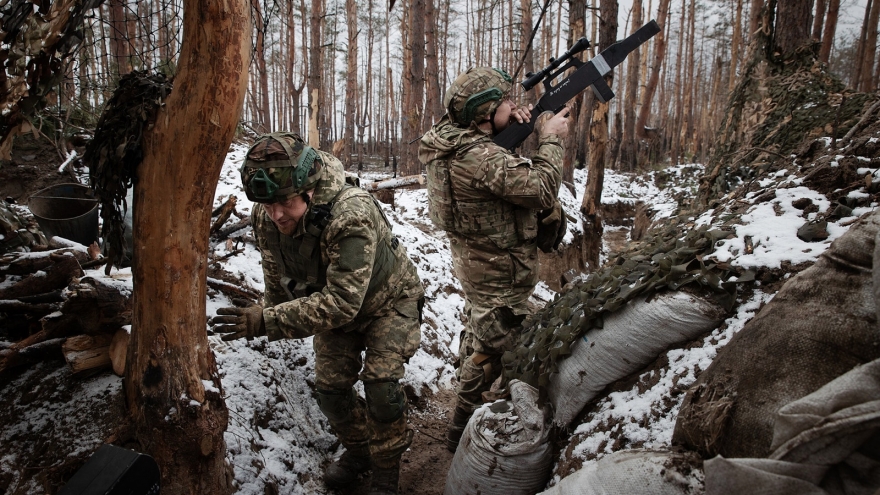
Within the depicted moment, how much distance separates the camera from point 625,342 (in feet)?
6.77

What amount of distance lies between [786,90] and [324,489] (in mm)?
4874

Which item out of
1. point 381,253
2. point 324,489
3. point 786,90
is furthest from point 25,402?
point 786,90

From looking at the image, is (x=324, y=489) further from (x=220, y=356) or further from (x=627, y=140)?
(x=627, y=140)

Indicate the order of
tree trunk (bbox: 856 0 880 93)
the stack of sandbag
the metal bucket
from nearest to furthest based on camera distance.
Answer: the stack of sandbag < the metal bucket < tree trunk (bbox: 856 0 880 93)

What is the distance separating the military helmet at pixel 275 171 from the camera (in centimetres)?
216

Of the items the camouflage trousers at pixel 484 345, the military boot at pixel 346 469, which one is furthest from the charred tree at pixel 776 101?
the military boot at pixel 346 469

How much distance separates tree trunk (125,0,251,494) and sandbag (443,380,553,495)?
1.09 m

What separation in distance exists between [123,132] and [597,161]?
712 centimetres

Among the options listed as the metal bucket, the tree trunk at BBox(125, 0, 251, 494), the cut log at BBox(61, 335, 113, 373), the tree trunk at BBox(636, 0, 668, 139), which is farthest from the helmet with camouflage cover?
the tree trunk at BBox(636, 0, 668, 139)

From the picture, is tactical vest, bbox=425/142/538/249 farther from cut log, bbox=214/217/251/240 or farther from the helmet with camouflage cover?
cut log, bbox=214/217/251/240

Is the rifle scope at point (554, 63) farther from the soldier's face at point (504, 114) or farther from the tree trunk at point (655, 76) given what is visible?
the tree trunk at point (655, 76)

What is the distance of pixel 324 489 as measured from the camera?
2.80 meters

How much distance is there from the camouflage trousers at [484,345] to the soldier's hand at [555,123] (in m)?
1.10

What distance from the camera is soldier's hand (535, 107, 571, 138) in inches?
123
